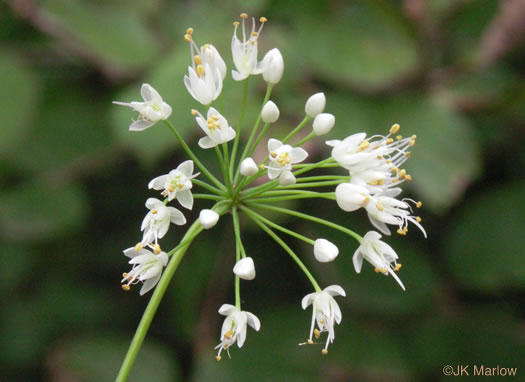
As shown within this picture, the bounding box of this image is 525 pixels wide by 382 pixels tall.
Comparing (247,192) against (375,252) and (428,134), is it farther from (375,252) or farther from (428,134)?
(428,134)

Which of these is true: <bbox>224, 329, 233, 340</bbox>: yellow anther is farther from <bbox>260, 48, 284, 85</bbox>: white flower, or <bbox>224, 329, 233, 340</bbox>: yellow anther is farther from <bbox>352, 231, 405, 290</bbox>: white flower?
<bbox>260, 48, 284, 85</bbox>: white flower

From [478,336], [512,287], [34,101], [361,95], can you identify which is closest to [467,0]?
[361,95]

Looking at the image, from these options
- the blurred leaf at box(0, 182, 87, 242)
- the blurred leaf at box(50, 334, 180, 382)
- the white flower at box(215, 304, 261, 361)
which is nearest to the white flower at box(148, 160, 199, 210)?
the white flower at box(215, 304, 261, 361)

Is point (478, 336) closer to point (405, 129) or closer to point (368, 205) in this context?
point (405, 129)

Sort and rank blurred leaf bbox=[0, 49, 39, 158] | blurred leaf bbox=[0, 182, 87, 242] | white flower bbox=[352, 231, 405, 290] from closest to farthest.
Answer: white flower bbox=[352, 231, 405, 290], blurred leaf bbox=[0, 49, 39, 158], blurred leaf bbox=[0, 182, 87, 242]

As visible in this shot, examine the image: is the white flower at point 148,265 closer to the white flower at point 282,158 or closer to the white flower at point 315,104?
the white flower at point 282,158

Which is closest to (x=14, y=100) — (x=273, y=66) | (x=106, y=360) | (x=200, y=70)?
(x=106, y=360)

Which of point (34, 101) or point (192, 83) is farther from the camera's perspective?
point (34, 101)
